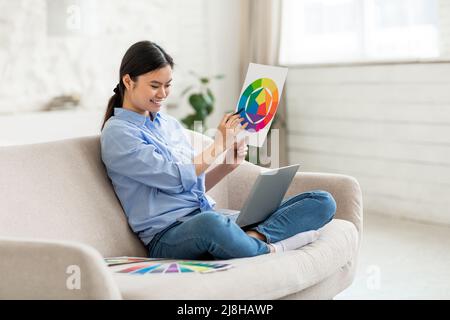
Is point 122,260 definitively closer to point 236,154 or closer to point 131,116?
point 131,116

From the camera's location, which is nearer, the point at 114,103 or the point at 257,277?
the point at 257,277

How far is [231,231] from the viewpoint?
203cm

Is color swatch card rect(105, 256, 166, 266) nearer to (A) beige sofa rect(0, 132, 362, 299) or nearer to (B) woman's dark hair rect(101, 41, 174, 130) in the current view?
(A) beige sofa rect(0, 132, 362, 299)

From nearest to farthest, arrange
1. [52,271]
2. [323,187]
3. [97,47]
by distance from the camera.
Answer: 1. [52,271]
2. [323,187]
3. [97,47]

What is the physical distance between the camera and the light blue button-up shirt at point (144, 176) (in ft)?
7.20

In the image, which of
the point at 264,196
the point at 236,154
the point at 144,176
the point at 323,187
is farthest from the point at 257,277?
the point at 323,187

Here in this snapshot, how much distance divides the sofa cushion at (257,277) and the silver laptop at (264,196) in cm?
19

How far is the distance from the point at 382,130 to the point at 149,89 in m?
2.44

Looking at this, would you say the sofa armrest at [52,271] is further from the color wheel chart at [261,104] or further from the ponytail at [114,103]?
the color wheel chart at [261,104]

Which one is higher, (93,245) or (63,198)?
(63,198)

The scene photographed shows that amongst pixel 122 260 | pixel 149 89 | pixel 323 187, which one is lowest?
pixel 122 260

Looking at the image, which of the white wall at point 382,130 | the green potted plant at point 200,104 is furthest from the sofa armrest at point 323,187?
the green potted plant at point 200,104

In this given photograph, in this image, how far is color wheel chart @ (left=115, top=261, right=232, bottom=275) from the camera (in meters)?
1.88

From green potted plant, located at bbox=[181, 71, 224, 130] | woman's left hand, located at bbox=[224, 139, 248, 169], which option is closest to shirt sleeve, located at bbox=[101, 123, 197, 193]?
woman's left hand, located at bbox=[224, 139, 248, 169]
